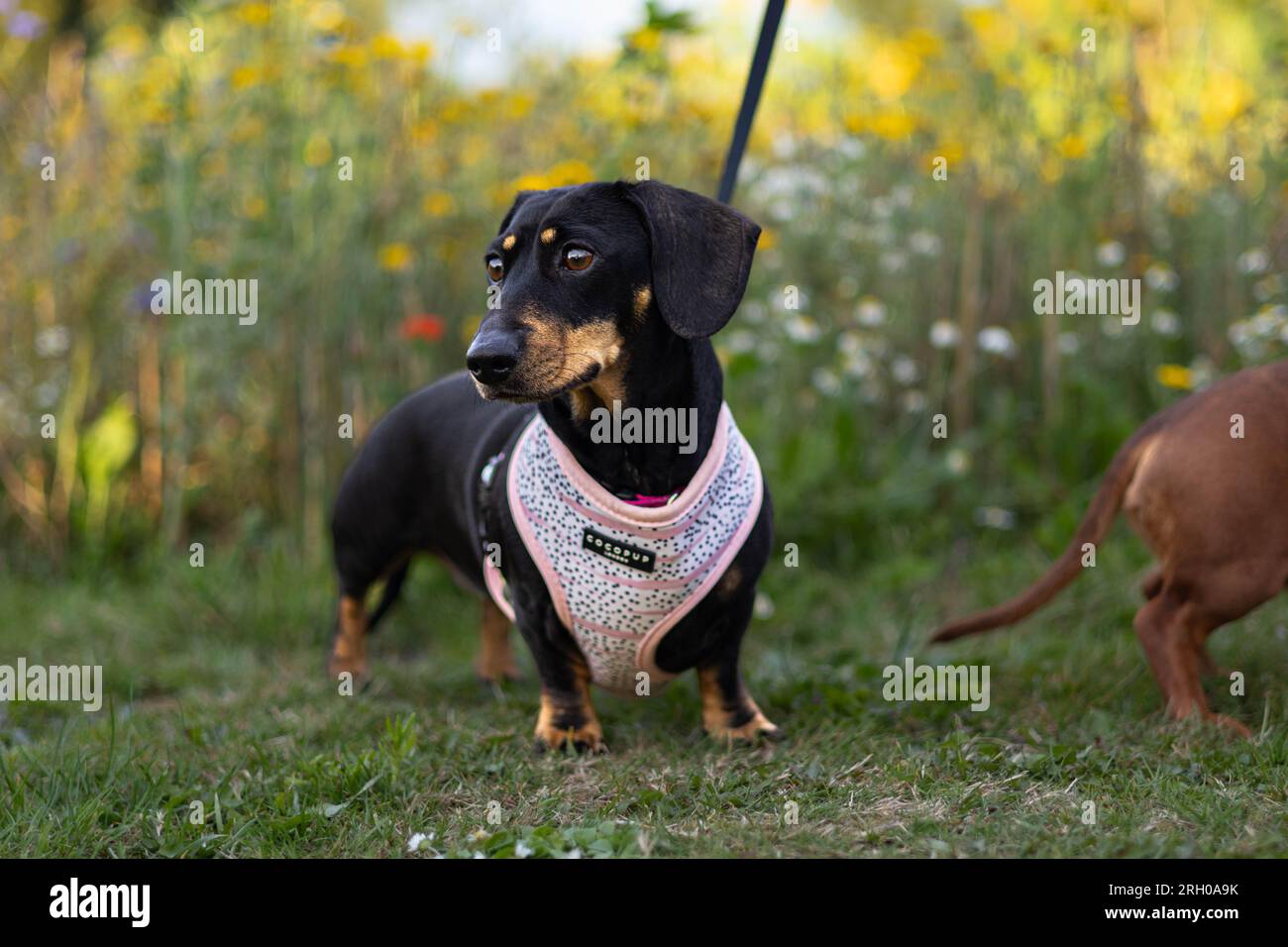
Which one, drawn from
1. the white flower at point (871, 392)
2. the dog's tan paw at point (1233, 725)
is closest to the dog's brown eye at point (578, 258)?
the dog's tan paw at point (1233, 725)

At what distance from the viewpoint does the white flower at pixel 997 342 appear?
4859 mm

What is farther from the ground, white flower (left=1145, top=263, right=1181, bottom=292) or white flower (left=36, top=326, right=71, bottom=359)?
white flower (left=1145, top=263, right=1181, bottom=292)

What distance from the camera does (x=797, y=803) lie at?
2654 millimetres

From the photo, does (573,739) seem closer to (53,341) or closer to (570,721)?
(570,721)

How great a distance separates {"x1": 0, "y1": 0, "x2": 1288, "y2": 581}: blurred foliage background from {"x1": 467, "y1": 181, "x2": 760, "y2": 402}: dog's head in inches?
75.5

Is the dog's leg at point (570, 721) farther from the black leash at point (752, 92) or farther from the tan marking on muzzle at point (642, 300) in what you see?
the black leash at point (752, 92)

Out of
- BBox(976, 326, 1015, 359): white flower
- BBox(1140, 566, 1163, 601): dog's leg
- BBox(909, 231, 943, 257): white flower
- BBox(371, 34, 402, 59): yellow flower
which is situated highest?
BBox(371, 34, 402, 59): yellow flower

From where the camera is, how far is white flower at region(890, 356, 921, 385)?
518 cm

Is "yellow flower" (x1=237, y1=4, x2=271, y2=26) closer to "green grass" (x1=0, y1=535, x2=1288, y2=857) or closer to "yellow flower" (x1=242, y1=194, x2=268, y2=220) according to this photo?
"yellow flower" (x1=242, y1=194, x2=268, y2=220)

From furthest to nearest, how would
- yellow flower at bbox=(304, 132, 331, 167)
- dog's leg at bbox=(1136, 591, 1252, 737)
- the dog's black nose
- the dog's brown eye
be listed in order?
yellow flower at bbox=(304, 132, 331, 167) → dog's leg at bbox=(1136, 591, 1252, 737) → the dog's brown eye → the dog's black nose

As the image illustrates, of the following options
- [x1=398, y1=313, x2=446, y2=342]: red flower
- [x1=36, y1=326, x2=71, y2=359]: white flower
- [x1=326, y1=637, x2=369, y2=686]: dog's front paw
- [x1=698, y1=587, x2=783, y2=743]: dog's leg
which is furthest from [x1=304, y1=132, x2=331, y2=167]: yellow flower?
[x1=698, y1=587, x2=783, y2=743]: dog's leg
